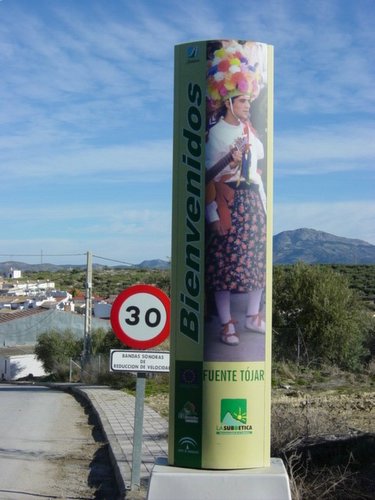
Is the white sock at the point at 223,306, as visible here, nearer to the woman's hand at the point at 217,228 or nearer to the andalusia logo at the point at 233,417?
the woman's hand at the point at 217,228

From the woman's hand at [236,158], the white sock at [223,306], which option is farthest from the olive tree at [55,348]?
the woman's hand at [236,158]

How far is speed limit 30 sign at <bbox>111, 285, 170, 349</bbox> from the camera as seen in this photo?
25.5 ft

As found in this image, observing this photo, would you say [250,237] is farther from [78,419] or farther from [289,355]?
[289,355]

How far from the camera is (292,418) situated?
30.6 ft

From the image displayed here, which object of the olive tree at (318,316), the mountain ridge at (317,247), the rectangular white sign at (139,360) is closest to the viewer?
the rectangular white sign at (139,360)

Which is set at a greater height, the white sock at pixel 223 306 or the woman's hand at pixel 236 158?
the woman's hand at pixel 236 158

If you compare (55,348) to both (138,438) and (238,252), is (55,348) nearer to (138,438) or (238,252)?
(138,438)

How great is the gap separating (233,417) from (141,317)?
86.7 inches

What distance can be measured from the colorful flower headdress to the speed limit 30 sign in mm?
2524

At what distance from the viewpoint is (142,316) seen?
781cm

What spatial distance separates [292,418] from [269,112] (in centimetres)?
461

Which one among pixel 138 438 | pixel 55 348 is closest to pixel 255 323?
pixel 138 438

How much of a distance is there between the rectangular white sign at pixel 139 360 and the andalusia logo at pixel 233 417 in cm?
222

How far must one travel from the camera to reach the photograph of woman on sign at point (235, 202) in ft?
19.3
